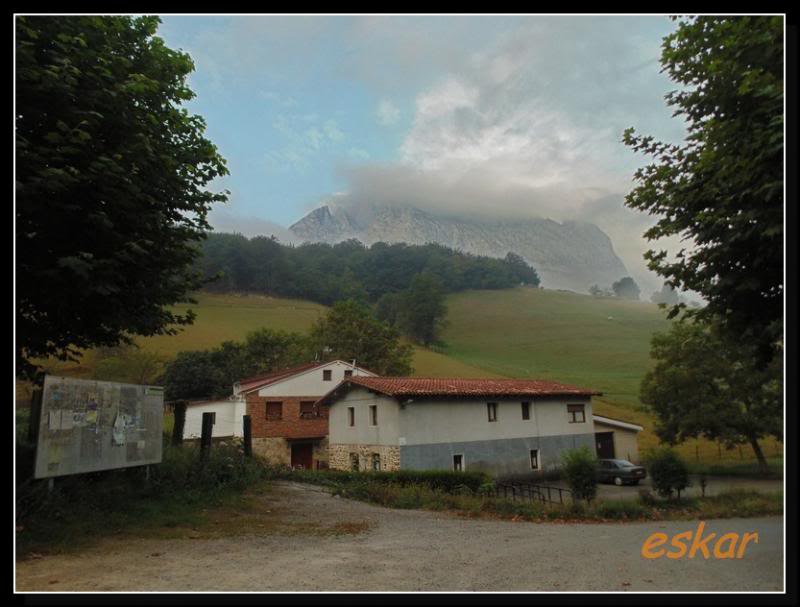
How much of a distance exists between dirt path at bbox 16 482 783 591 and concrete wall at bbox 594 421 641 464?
25557 mm

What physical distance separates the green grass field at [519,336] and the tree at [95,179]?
104 ft

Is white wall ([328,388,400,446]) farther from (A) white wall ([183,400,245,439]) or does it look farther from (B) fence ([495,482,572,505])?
(A) white wall ([183,400,245,439])

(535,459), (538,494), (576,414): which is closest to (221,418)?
(535,459)

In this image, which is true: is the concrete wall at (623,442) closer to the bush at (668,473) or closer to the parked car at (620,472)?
the parked car at (620,472)

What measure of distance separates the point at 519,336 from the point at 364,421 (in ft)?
199

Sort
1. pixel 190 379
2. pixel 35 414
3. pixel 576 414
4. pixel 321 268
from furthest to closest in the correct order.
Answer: pixel 321 268 < pixel 190 379 < pixel 576 414 < pixel 35 414

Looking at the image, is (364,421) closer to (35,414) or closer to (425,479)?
(425,479)

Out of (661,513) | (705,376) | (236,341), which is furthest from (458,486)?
(236,341)

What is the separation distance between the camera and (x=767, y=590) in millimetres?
6000

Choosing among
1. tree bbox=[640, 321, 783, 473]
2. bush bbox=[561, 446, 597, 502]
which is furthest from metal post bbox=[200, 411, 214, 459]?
tree bbox=[640, 321, 783, 473]

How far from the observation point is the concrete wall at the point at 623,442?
3547 cm

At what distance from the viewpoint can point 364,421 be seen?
28.9 m

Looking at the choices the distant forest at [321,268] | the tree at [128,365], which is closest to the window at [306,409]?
the tree at [128,365]

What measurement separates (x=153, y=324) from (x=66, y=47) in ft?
16.4
